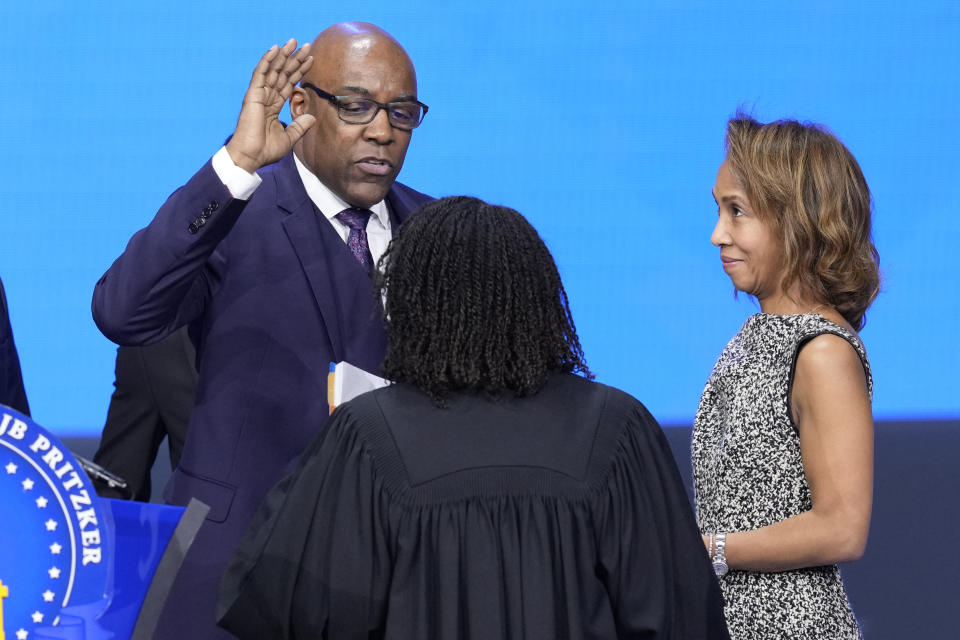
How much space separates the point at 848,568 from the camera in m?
5.10

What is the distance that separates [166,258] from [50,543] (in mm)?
526

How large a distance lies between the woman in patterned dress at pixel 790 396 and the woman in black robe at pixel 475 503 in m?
0.32

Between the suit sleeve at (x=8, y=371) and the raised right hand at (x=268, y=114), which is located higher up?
the raised right hand at (x=268, y=114)

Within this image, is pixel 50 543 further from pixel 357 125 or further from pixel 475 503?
pixel 357 125

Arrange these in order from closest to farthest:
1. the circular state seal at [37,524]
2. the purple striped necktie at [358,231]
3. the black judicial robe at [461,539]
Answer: the circular state seal at [37,524], the black judicial robe at [461,539], the purple striped necktie at [358,231]

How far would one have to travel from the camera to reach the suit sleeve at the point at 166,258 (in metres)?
1.78

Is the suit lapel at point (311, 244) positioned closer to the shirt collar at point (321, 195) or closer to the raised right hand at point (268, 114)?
the shirt collar at point (321, 195)

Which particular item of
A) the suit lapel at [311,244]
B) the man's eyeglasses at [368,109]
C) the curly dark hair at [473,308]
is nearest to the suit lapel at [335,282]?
the suit lapel at [311,244]

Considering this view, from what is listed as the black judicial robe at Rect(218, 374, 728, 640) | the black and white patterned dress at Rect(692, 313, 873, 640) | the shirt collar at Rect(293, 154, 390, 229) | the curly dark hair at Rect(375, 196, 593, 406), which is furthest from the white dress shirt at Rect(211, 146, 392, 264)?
the black and white patterned dress at Rect(692, 313, 873, 640)

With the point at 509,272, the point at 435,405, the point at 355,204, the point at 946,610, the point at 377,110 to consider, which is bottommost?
the point at 946,610

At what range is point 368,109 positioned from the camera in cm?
212

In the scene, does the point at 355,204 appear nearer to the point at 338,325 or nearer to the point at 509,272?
the point at 338,325

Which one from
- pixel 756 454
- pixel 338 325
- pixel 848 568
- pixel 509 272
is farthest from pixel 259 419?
pixel 848 568

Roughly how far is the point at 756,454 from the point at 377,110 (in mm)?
869
